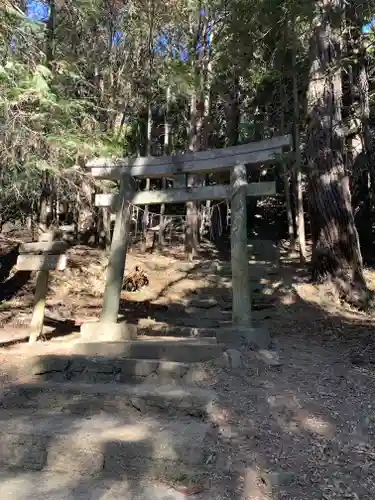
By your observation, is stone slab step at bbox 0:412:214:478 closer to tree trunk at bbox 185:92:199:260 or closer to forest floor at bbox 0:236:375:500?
forest floor at bbox 0:236:375:500

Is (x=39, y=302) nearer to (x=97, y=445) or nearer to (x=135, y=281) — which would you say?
(x=97, y=445)

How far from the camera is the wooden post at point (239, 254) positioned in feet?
20.4

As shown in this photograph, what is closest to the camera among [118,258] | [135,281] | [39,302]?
[39,302]

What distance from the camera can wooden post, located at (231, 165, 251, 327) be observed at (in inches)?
245

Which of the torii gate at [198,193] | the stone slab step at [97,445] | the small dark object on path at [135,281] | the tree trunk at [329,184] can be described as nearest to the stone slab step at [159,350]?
the torii gate at [198,193]

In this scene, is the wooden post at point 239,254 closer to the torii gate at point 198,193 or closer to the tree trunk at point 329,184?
the torii gate at point 198,193

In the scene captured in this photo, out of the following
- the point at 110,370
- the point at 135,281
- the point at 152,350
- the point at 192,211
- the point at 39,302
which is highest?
the point at 192,211

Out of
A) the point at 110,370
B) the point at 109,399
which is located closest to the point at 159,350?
the point at 110,370

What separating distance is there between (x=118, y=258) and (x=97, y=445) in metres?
3.74

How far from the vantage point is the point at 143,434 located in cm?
346

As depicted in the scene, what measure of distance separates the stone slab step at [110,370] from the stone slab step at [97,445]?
1035mm

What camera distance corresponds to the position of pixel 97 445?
3.27 metres

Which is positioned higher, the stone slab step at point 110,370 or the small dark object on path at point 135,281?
the small dark object on path at point 135,281

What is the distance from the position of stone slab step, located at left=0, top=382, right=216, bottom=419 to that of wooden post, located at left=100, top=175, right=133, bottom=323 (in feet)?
6.63
